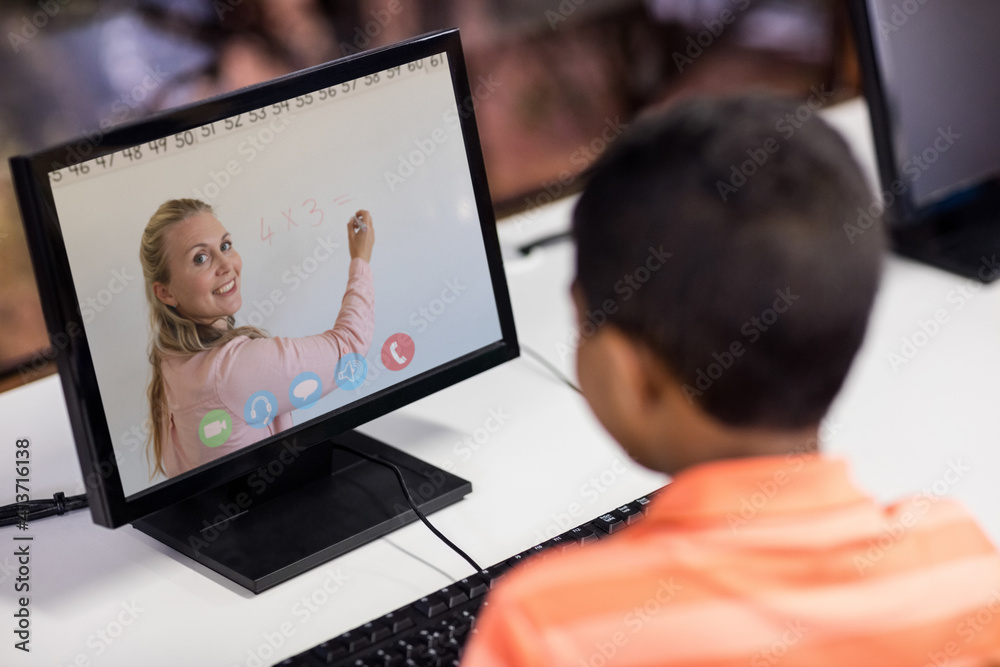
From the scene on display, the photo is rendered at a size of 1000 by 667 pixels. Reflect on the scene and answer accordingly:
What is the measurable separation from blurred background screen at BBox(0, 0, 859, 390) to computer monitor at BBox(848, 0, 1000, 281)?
20.9 inches

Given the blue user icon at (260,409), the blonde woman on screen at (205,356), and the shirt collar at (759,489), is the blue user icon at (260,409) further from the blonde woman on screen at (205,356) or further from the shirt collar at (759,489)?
the shirt collar at (759,489)

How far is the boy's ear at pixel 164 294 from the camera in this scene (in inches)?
34.4

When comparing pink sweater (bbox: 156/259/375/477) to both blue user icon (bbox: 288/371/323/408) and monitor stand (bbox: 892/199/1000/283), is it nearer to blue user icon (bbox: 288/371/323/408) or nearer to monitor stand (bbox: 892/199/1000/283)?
blue user icon (bbox: 288/371/323/408)

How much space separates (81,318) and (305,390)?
21cm

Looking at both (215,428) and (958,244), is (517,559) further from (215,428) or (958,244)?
(958,244)

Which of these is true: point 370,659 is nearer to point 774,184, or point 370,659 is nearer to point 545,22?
point 774,184

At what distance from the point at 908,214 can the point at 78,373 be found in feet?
3.25

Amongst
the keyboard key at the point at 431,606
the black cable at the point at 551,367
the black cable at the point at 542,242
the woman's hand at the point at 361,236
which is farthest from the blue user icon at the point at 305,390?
the black cable at the point at 542,242

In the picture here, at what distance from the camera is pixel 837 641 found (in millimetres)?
570

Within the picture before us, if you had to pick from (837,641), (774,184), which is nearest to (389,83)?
(774,184)

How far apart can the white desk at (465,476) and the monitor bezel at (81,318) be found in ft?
0.34

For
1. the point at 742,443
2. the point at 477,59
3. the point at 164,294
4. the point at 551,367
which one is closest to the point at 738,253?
the point at 742,443

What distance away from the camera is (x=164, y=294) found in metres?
0.88

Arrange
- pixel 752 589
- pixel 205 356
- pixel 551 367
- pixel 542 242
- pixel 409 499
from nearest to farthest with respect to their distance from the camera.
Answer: pixel 752 589, pixel 205 356, pixel 409 499, pixel 551 367, pixel 542 242
